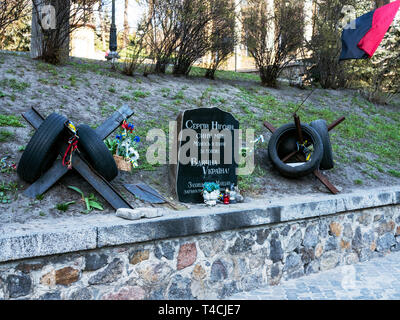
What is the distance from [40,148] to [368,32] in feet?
17.3

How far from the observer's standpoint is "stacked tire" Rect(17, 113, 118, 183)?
4078mm

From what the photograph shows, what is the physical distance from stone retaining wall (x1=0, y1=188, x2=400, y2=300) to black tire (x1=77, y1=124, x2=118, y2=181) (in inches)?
41.5

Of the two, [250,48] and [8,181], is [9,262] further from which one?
[250,48]

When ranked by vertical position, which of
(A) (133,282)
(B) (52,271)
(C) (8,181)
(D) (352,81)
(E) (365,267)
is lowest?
(E) (365,267)

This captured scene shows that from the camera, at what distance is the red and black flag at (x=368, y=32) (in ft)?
21.1

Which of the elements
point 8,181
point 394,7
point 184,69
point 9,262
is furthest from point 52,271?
point 184,69

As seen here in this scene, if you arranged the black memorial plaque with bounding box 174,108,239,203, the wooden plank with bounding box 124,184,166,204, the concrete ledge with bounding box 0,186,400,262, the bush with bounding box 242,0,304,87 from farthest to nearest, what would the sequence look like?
1. the bush with bounding box 242,0,304,87
2. the black memorial plaque with bounding box 174,108,239,203
3. the wooden plank with bounding box 124,184,166,204
4. the concrete ledge with bounding box 0,186,400,262

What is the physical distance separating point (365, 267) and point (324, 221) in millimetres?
961

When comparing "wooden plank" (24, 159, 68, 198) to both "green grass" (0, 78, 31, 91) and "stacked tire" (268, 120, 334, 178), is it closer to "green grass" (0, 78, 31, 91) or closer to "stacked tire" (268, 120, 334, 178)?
"green grass" (0, 78, 31, 91)

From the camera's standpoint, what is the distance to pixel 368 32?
662cm

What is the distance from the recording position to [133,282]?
12.1 feet

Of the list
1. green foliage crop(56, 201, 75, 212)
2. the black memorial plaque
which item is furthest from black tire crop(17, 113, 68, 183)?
the black memorial plaque

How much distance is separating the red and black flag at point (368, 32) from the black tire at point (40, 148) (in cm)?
483
